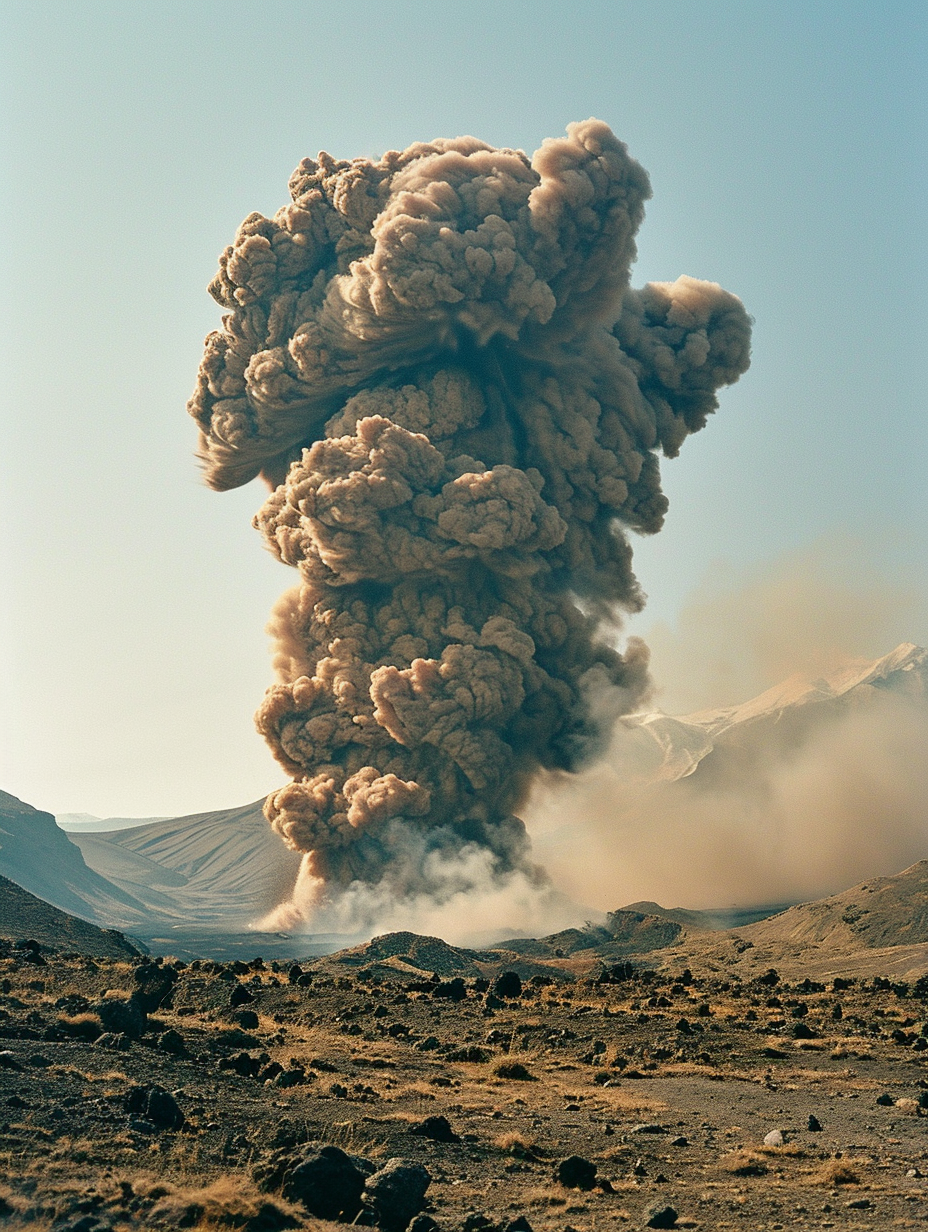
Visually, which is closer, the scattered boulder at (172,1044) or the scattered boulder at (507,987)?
the scattered boulder at (172,1044)

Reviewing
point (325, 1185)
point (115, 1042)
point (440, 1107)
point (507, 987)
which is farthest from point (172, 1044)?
point (507, 987)

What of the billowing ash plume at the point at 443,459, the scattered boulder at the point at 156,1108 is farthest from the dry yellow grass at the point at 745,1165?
the billowing ash plume at the point at 443,459

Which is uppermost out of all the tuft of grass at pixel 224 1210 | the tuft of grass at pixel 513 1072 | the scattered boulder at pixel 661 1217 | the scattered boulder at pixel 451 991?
the scattered boulder at pixel 451 991

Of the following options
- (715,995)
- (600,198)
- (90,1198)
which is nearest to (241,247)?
(600,198)

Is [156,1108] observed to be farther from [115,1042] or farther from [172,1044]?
[172,1044]

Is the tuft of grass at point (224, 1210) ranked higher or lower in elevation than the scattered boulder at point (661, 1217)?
lower

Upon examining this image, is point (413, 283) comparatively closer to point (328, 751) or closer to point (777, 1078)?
point (328, 751)

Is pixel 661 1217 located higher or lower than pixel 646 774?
lower

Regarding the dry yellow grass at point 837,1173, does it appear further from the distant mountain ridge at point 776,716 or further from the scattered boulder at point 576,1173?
the distant mountain ridge at point 776,716
